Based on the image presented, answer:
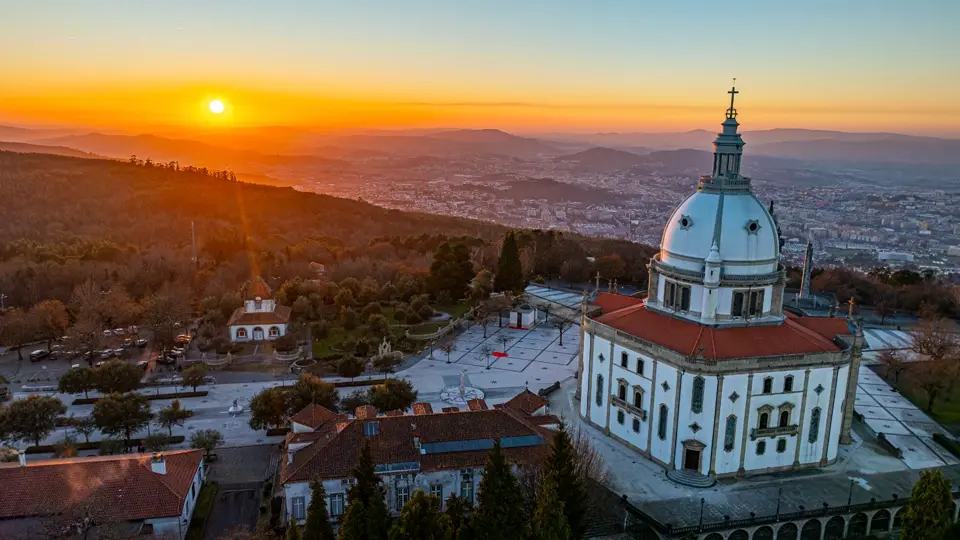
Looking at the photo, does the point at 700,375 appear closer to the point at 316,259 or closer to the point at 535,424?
the point at 535,424

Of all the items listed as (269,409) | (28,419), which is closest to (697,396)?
(269,409)

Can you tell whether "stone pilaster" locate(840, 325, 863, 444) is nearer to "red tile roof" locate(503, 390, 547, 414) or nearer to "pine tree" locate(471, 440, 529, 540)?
"red tile roof" locate(503, 390, 547, 414)

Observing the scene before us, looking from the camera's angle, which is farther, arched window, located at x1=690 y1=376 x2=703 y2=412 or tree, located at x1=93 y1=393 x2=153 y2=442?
tree, located at x1=93 y1=393 x2=153 y2=442

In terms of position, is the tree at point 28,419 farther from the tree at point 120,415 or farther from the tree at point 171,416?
the tree at point 171,416

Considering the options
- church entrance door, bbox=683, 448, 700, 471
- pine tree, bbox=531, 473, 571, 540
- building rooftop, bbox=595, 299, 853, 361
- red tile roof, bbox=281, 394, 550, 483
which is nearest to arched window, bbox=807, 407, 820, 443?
building rooftop, bbox=595, 299, 853, 361

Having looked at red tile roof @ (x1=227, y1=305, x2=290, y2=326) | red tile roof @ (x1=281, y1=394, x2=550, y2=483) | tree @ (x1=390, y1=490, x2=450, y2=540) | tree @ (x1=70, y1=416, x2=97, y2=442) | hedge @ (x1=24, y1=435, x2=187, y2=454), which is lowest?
hedge @ (x1=24, y1=435, x2=187, y2=454)

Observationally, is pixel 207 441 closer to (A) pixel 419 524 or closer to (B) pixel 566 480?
(A) pixel 419 524
